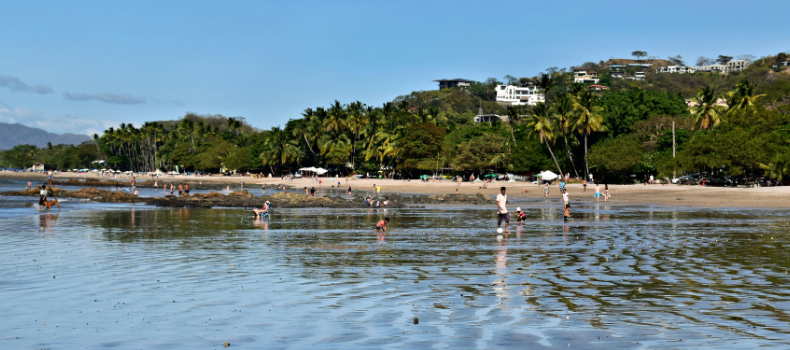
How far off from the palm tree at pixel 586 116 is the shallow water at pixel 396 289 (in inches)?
2242

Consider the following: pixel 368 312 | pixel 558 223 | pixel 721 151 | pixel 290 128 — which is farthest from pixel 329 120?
pixel 368 312

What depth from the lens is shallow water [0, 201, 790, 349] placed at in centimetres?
936

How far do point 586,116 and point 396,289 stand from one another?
7280 centimetres

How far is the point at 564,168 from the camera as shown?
291 feet

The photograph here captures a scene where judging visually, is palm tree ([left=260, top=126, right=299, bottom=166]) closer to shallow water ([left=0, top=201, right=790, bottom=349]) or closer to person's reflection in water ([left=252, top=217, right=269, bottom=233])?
person's reflection in water ([left=252, top=217, right=269, bottom=233])

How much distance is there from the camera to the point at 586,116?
8125 cm

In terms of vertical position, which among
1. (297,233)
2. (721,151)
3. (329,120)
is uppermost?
(329,120)

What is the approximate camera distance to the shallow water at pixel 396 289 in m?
9.36

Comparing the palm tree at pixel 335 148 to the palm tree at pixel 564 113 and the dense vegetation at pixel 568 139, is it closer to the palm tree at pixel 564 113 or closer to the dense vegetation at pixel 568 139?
the dense vegetation at pixel 568 139

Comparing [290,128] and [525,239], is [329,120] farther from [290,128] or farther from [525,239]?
[525,239]

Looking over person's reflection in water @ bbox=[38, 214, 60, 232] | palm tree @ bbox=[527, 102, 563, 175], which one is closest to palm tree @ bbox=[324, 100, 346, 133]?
palm tree @ bbox=[527, 102, 563, 175]

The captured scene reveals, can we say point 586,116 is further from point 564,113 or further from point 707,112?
point 707,112

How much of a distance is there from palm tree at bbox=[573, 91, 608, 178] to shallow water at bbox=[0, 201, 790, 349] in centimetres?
5695

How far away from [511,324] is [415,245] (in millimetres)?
11484
